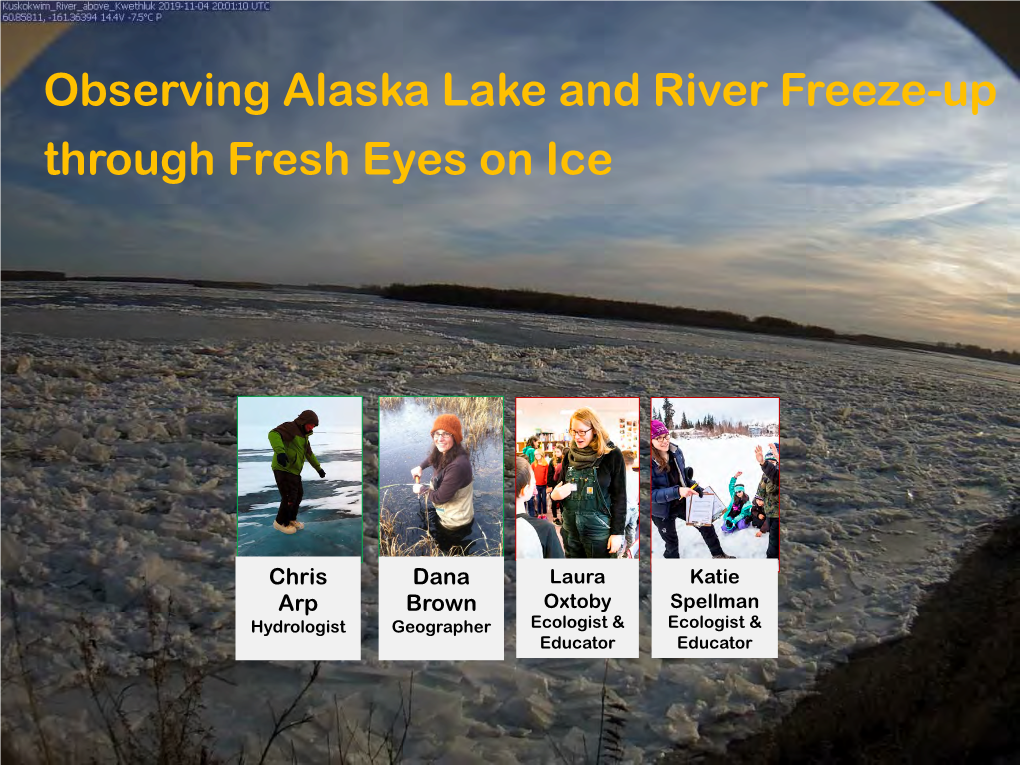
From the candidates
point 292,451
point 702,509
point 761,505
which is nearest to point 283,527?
point 292,451

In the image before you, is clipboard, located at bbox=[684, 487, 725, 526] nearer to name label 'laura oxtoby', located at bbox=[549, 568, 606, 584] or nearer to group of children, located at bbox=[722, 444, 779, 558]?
group of children, located at bbox=[722, 444, 779, 558]

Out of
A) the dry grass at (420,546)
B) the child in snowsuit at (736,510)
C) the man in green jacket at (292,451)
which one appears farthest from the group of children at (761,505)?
the man in green jacket at (292,451)

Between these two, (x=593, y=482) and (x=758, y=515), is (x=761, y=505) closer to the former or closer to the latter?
(x=758, y=515)

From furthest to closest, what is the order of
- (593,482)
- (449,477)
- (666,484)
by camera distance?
(666,484), (449,477), (593,482)

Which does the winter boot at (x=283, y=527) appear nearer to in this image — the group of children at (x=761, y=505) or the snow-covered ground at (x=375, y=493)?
the snow-covered ground at (x=375, y=493)

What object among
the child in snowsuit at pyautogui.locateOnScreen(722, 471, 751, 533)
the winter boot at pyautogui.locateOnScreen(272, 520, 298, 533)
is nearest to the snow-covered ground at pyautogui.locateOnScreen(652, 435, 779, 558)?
the child in snowsuit at pyautogui.locateOnScreen(722, 471, 751, 533)

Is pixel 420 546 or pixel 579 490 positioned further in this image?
pixel 420 546
